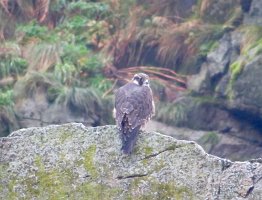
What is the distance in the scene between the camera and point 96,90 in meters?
12.9

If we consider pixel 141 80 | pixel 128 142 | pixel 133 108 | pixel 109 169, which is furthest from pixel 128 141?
pixel 141 80

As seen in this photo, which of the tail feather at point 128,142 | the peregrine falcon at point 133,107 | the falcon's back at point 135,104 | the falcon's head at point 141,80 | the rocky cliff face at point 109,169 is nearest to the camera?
the rocky cliff face at point 109,169

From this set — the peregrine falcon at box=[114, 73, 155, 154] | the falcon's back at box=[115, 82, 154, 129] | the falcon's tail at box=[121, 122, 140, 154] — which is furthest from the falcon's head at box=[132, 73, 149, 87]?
the falcon's tail at box=[121, 122, 140, 154]

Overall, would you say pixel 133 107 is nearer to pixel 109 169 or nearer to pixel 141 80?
pixel 141 80

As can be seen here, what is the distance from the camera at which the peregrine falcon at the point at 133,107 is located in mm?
7750

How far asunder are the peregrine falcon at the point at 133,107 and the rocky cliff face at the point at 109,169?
239mm

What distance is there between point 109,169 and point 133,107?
144cm

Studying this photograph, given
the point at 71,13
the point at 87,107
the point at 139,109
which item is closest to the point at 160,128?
the point at 87,107

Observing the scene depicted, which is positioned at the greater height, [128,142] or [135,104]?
[128,142]

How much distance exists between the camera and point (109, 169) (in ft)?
23.3

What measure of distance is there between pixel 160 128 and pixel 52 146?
17.2ft

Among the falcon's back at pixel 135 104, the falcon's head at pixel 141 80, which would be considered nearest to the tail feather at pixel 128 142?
the falcon's back at pixel 135 104

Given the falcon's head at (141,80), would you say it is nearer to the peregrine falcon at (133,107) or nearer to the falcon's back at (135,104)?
the peregrine falcon at (133,107)

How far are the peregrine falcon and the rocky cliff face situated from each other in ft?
0.78
